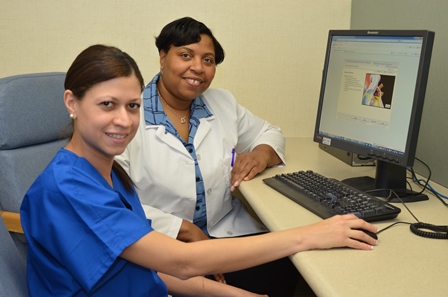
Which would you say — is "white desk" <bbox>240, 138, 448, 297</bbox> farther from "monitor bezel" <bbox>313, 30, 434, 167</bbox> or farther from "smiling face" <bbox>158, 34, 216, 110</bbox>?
"smiling face" <bbox>158, 34, 216, 110</bbox>

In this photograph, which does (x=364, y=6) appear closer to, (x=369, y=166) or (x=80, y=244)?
(x=369, y=166)

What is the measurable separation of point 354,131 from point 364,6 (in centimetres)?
89

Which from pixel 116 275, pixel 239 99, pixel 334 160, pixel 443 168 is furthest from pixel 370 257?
pixel 239 99

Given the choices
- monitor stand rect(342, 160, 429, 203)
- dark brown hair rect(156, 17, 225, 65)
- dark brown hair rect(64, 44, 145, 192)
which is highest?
dark brown hair rect(156, 17, 225, 65)

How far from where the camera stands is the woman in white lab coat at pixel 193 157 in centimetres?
168

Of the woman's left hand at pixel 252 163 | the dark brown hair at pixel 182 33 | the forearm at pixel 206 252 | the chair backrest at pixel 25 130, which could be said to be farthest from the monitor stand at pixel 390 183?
the chair backrest at pixel 25 130

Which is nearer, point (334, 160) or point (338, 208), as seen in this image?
point (338, 208)

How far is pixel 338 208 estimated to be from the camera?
4.24ft

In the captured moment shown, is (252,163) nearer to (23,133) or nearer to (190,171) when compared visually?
(190,171)

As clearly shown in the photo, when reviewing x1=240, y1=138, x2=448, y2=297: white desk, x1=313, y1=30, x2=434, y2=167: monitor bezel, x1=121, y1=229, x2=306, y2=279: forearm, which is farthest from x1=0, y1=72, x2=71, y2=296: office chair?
x1=313, y1=30, x2=434, y2=167: monitor bezel

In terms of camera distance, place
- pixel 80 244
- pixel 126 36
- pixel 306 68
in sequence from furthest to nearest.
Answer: pixel 306 68 → pixel 126 36 → pixel 80 244

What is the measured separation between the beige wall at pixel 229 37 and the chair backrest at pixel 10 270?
122 centimetres

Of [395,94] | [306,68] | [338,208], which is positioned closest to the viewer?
[338,208]

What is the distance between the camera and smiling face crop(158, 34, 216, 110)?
1.75 metres
